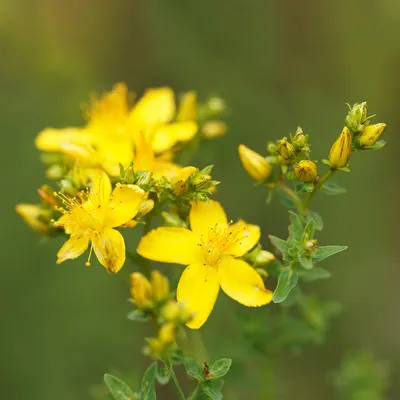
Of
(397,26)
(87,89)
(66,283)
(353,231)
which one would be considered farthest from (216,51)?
(66,283)

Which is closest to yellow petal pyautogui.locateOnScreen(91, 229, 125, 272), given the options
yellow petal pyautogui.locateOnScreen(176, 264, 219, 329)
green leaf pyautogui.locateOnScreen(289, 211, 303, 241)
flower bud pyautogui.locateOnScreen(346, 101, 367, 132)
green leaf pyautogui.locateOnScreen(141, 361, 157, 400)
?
yellow petal pyautogui.locateOnScreen(176, 264, 219, 329)

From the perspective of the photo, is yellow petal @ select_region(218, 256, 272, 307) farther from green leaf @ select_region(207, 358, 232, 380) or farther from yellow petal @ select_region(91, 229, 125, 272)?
yellow petal @ select_region(91, 229, 125, 272)

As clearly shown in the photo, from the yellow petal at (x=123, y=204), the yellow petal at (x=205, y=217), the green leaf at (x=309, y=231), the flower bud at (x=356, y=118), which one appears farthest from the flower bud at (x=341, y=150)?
the yellow petal at (x=123, y=204)

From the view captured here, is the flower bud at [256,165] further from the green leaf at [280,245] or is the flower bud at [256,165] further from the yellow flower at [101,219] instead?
the yellow flower at [101,219]

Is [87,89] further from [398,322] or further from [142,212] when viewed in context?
[398,322]

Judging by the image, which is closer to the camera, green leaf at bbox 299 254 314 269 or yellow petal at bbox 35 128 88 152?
green leaf at bbox 299 254 314 269

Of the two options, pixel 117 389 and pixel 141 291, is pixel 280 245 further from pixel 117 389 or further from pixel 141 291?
pixel 117 389
